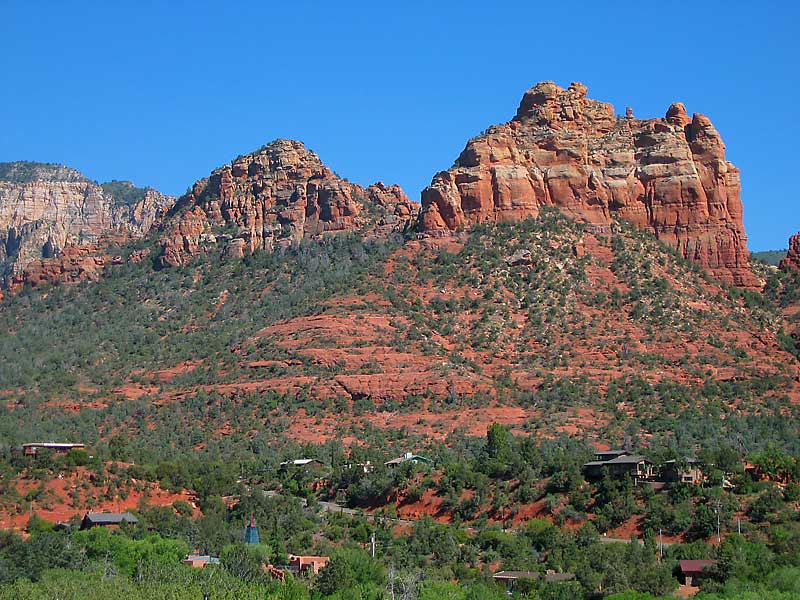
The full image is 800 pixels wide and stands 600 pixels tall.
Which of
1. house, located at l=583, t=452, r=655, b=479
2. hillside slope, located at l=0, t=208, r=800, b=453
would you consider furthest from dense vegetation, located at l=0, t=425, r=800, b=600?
hillside slope, located at l=0, t=208, r=800, b=453

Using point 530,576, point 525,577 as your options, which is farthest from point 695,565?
point 525,577

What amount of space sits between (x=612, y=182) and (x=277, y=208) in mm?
31406

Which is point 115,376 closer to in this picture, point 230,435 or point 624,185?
point 230,435

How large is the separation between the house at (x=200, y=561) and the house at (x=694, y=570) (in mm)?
21086

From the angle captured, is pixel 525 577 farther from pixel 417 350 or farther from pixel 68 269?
pixel 68 269

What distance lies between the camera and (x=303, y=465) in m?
105

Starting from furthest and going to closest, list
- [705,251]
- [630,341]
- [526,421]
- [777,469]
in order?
[705,251] < [630,341] < [526,421] < [777,469]

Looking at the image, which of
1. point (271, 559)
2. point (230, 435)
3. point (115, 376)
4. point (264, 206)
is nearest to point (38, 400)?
point (115, 376)

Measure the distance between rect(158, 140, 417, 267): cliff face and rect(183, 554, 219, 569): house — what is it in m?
66.5

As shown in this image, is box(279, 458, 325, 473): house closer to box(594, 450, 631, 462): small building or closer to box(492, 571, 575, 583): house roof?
box(594, 450, 631, 462): small building

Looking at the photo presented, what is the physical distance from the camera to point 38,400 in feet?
411

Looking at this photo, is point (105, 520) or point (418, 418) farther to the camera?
point (418, 418)

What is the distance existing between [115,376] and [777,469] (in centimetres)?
5712

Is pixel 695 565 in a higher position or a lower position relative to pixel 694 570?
higher
